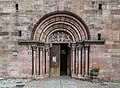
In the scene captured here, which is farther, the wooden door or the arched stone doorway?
the wooden door

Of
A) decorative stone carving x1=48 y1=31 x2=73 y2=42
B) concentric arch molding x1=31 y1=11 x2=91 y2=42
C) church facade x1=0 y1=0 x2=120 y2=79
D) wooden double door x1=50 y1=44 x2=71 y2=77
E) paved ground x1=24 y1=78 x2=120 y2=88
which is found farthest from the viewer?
wooden double door x1=50 y1=44 x2=71 y2=77

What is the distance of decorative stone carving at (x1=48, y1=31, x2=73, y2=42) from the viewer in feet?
37.7

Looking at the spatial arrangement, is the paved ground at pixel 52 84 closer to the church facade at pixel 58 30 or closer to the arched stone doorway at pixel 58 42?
the church facade at pixel 58 30

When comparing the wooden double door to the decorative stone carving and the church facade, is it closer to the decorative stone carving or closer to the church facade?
the decorative stone carving

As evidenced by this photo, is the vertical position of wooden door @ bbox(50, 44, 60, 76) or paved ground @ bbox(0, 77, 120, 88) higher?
wooden door @ bbox(50, 44, 60, 76)

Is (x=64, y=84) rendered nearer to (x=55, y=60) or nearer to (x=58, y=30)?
(x=55, y=60)

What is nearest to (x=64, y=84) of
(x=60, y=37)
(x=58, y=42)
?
(x=58, y=42)

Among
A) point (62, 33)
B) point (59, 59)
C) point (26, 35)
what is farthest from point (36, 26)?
point (59, 59)

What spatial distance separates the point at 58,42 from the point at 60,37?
289 millimetres

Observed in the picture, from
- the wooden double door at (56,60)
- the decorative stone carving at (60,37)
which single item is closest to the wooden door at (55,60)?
the wooden double door at (56,60)

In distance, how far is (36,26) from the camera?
1110cm

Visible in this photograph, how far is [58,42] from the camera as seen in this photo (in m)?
11.5

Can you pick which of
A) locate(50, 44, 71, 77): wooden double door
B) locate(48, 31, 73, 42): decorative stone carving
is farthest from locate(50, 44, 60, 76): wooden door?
locate(48, 31, 73, 42): decorative stone carving

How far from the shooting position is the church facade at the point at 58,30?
10945 mm
